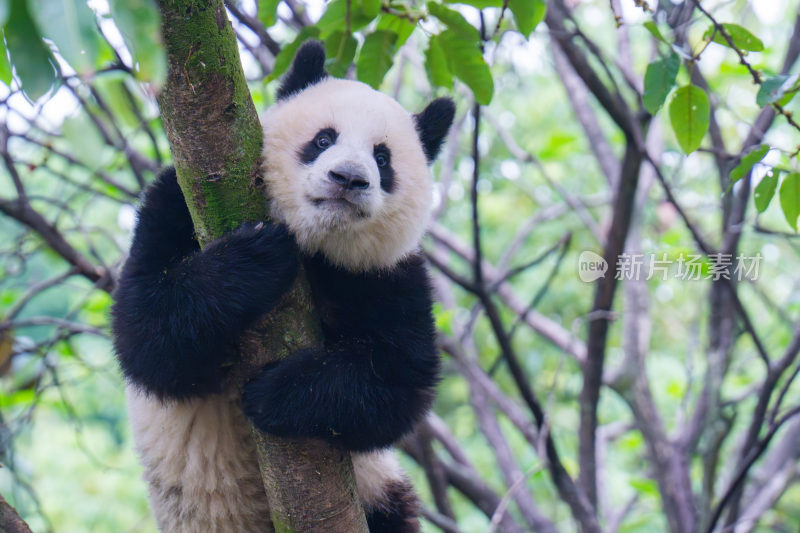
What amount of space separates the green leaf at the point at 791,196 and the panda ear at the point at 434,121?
1.50 m

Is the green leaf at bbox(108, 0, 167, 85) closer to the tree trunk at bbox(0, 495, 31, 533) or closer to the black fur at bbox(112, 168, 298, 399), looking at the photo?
the black fur at bbox(112, 168, 298, 399)

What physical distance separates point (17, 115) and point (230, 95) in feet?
8.40

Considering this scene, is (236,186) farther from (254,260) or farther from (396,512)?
(396,512)

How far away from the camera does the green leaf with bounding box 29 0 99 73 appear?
884 millimetres

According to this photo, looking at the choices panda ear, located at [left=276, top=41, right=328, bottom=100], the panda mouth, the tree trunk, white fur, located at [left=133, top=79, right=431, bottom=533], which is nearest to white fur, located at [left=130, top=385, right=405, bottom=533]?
white fur, located at [left=133, top=79, right=431, bottom=533]

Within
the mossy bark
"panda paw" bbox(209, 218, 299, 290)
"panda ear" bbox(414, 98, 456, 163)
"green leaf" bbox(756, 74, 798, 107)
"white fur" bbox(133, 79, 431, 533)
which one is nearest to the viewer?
the mossy bark

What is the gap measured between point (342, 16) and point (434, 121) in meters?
0.68

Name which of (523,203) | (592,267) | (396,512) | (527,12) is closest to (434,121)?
(527,12)

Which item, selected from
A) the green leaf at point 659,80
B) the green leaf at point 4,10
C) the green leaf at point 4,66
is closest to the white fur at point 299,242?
the green leaf at point 659,80

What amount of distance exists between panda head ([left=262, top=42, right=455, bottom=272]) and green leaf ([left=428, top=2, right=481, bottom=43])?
1.38 ft

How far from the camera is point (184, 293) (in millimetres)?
2428

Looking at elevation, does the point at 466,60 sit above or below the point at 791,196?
above

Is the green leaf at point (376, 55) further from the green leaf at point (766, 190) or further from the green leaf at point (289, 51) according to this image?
the green leaf at point (766, 190)

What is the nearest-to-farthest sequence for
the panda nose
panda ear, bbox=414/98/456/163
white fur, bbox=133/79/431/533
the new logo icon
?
the panda nose, white fur, bbox=133/79/431/533, panda ear, bbox=414/98/456/163, the new logo icon
